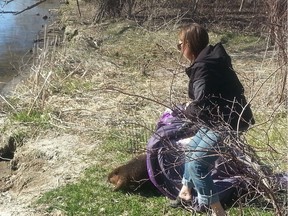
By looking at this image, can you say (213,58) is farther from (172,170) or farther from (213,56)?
(172,170)

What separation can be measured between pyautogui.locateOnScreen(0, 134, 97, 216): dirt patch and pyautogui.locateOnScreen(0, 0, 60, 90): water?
17.8 feet

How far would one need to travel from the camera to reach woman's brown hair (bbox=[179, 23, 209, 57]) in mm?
4871

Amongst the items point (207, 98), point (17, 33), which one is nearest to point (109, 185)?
point (207, 98)

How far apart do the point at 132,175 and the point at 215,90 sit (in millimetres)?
1317

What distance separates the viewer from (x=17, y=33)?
1819cm

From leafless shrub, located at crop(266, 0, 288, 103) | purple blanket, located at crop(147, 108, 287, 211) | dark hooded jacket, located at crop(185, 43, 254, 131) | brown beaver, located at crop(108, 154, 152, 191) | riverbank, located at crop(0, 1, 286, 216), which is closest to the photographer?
dark hooded jacket, located at crop(185, 43, 254, 131)

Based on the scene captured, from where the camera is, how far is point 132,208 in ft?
17.9

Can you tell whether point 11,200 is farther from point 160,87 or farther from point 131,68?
point 131,68

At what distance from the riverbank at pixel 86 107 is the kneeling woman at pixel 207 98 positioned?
0.77 feet

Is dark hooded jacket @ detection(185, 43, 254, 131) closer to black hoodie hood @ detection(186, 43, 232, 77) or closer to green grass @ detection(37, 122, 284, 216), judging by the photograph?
black hoodie hood @ detection(186, 43, 232, 77)

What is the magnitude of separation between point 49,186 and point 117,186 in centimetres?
80

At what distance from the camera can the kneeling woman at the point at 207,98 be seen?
15.3 feet

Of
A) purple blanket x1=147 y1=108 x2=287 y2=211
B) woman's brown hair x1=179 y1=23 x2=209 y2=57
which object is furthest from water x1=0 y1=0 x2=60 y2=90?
woman's brown hair x1=179 y1=23 x2=209 y2=57

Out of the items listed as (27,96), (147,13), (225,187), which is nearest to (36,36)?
(147,13)
